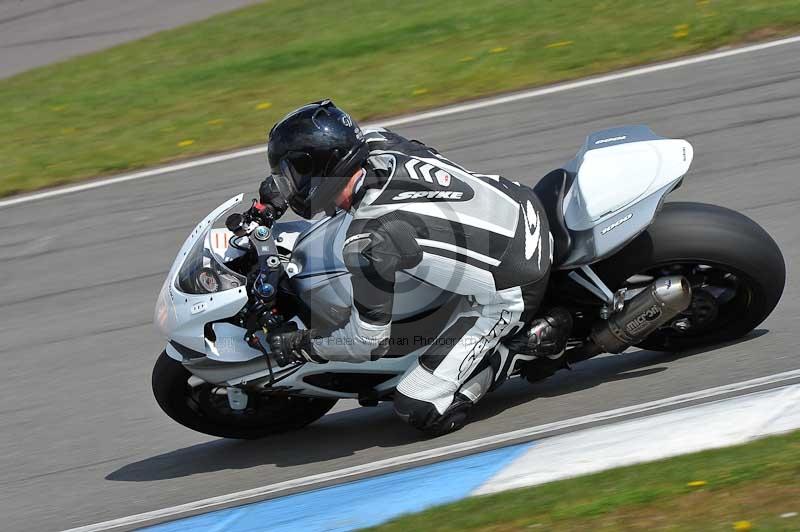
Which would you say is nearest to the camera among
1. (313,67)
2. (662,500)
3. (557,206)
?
(662,500)

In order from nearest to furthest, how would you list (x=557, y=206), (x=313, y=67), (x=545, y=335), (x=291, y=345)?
(x=291, y=345) < (x=545, y=335) < (x=557, y=206) < (x=313, y=67)

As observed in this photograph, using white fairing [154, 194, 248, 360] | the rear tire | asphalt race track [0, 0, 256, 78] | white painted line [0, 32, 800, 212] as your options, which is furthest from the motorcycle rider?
asphalt race track [0, 0, 256, 78]

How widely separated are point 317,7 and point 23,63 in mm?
3428

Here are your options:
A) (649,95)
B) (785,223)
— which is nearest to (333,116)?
(785,223)

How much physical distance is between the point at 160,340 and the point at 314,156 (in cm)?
252

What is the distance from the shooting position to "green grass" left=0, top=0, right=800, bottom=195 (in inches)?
386

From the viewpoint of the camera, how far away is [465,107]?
30.9ft

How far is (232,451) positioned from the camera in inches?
215

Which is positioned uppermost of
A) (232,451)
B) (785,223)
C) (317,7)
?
(317,7)

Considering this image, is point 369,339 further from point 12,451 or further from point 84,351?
point 84,351

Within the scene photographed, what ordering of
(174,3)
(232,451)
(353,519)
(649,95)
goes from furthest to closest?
(174,3) → (649,95) → (232,451) → (353,519)

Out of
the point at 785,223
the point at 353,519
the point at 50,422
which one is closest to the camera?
the point at 353,519

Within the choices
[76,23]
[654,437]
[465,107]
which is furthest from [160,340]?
[76,23]

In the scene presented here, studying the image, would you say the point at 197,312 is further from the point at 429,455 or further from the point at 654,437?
the point at 654,437
